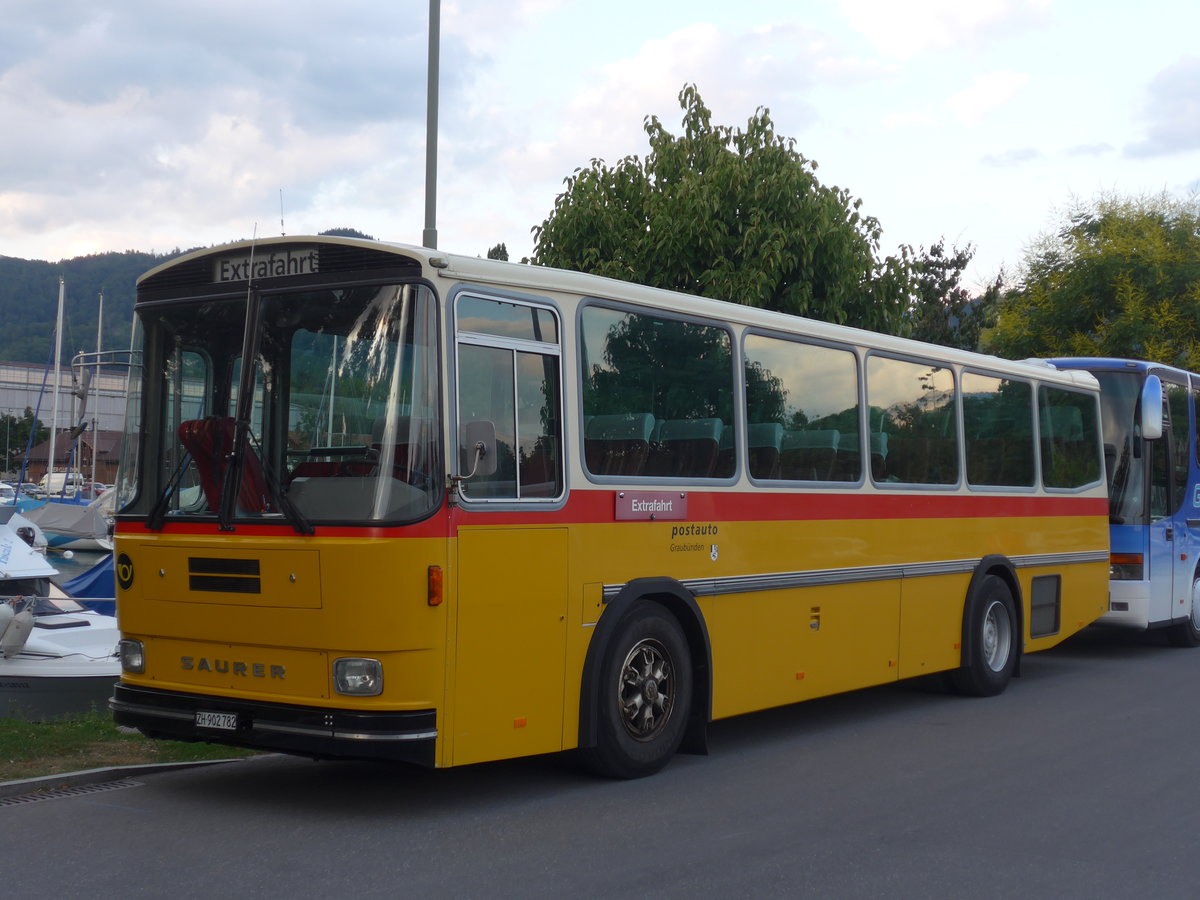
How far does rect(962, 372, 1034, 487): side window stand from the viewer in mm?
12148

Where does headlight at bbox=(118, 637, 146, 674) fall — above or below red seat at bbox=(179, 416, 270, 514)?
below


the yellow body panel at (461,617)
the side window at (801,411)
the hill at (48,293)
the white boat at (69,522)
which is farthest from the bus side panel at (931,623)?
the hill at (48,293)

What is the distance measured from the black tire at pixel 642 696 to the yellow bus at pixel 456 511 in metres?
0.02

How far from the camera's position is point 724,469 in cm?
898

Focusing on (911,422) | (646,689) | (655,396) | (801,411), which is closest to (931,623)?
(911,422)

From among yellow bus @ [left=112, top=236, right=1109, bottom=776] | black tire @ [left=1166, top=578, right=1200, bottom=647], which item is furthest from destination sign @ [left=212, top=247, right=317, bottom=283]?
black tire @ [left=1166, top=578, right=1200, bottom=647]

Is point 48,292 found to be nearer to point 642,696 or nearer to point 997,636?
point 997,636

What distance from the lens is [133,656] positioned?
7.66m

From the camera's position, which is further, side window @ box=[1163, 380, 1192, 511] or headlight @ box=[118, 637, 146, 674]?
side window @ box=[1163, 380, 1192, 511]

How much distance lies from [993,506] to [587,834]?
6804 millimetres

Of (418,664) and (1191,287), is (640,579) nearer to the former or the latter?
(418,664)

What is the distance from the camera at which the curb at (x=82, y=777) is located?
7.58 m

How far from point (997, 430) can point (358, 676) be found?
7.68 metres

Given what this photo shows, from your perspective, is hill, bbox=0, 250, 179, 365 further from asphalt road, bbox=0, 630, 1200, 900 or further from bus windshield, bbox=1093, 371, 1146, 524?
asphalt road, bbox=0, 630, 1200, 900
